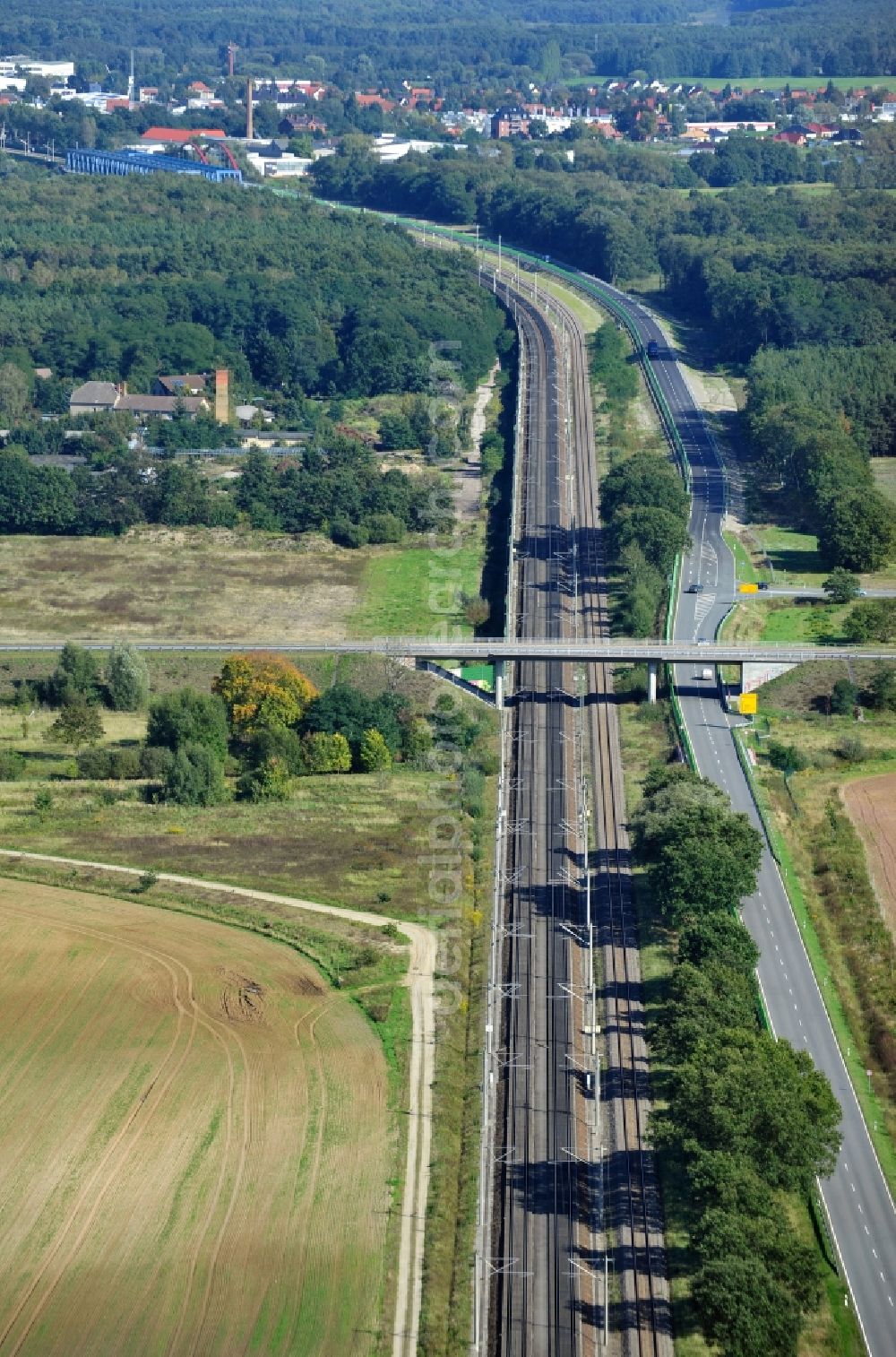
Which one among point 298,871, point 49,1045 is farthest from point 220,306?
point 49,1045

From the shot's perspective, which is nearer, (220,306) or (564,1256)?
(564,1256)

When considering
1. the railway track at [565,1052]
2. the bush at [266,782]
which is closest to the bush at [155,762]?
the bush at [266,782]

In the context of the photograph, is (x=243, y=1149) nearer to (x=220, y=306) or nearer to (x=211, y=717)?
(x=211, y=717)

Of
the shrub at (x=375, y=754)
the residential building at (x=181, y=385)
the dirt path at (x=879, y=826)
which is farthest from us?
the residential building at (x=181, y=385)

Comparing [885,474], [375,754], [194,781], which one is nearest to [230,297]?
[885,474]

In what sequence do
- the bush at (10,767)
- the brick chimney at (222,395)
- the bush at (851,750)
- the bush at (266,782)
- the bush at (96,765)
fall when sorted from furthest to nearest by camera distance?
the brick chimney at (222,395), the bush at (851,750), the bush at (10,767), the bush at (96,765), the bush at (266,782)

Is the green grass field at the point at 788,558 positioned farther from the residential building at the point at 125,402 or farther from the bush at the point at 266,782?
the residential building at the point at 125,402
